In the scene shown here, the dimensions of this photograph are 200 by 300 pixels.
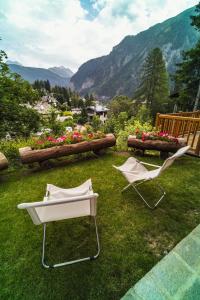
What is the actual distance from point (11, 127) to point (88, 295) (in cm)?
685

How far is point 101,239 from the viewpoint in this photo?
2.00 metres

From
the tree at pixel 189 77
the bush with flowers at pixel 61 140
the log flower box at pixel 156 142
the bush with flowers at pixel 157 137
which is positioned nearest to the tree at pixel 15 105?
the bush with flowers at pixel 61 140

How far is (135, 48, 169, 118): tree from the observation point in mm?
23094

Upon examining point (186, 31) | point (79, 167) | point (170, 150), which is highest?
point (186, 31)

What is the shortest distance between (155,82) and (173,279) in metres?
26.2

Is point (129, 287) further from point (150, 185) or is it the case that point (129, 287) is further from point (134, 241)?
point (150, 185)

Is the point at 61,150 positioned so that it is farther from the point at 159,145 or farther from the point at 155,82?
the point at 155,82

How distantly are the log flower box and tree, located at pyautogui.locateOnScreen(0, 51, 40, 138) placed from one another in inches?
190

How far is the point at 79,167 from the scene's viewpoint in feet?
13.6

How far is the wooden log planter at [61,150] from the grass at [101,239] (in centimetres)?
71

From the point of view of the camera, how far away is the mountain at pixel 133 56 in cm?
8062

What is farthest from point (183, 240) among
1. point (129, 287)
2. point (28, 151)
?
point (28, 151)

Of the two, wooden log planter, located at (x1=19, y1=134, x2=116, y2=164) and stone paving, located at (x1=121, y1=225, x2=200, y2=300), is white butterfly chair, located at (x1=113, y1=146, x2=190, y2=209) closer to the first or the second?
stone paving, located at (x1=121, y1=225, x2=200, y2=300)

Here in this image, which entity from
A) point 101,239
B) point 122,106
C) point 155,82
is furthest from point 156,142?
point 122,106
